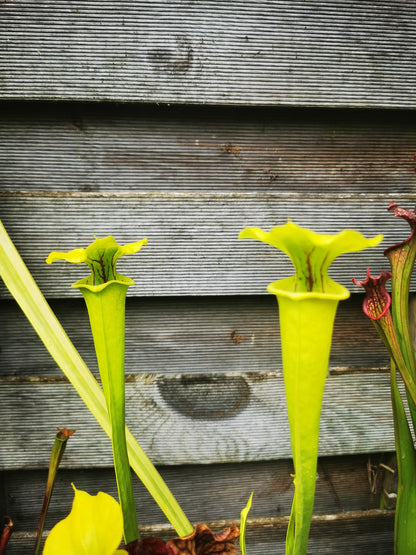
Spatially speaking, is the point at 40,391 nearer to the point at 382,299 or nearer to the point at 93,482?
the point at 93,482

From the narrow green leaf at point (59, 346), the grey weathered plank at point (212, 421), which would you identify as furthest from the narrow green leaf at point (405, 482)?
the narrow green leaf at point (59, 346)

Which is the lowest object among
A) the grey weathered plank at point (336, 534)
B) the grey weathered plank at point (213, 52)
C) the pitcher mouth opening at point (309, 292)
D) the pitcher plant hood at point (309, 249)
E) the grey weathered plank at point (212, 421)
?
the grey weathered plank at point (336, 534)

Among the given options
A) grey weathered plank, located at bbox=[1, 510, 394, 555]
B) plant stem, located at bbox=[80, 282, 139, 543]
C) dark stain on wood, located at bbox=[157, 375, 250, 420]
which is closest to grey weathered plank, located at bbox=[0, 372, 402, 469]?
dark stain on wood, located at bbox=[157, 375, 250, 420]

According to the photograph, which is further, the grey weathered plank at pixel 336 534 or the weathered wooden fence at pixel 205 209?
the grey weathered plank at pixel 336 534

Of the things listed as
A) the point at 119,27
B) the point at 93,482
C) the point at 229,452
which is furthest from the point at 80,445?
the point at 119,27

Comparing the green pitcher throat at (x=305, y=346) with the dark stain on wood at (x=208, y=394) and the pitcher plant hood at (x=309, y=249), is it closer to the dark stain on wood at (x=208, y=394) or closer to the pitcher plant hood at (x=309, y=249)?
the pitcher plant hood at (x=309, y=249)

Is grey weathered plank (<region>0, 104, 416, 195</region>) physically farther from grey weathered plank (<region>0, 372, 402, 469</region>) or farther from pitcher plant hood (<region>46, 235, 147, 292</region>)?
grey weathered plank (<region>0, 372, 402, 469</region>)

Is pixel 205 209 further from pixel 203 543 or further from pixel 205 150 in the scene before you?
pixel 203 543
